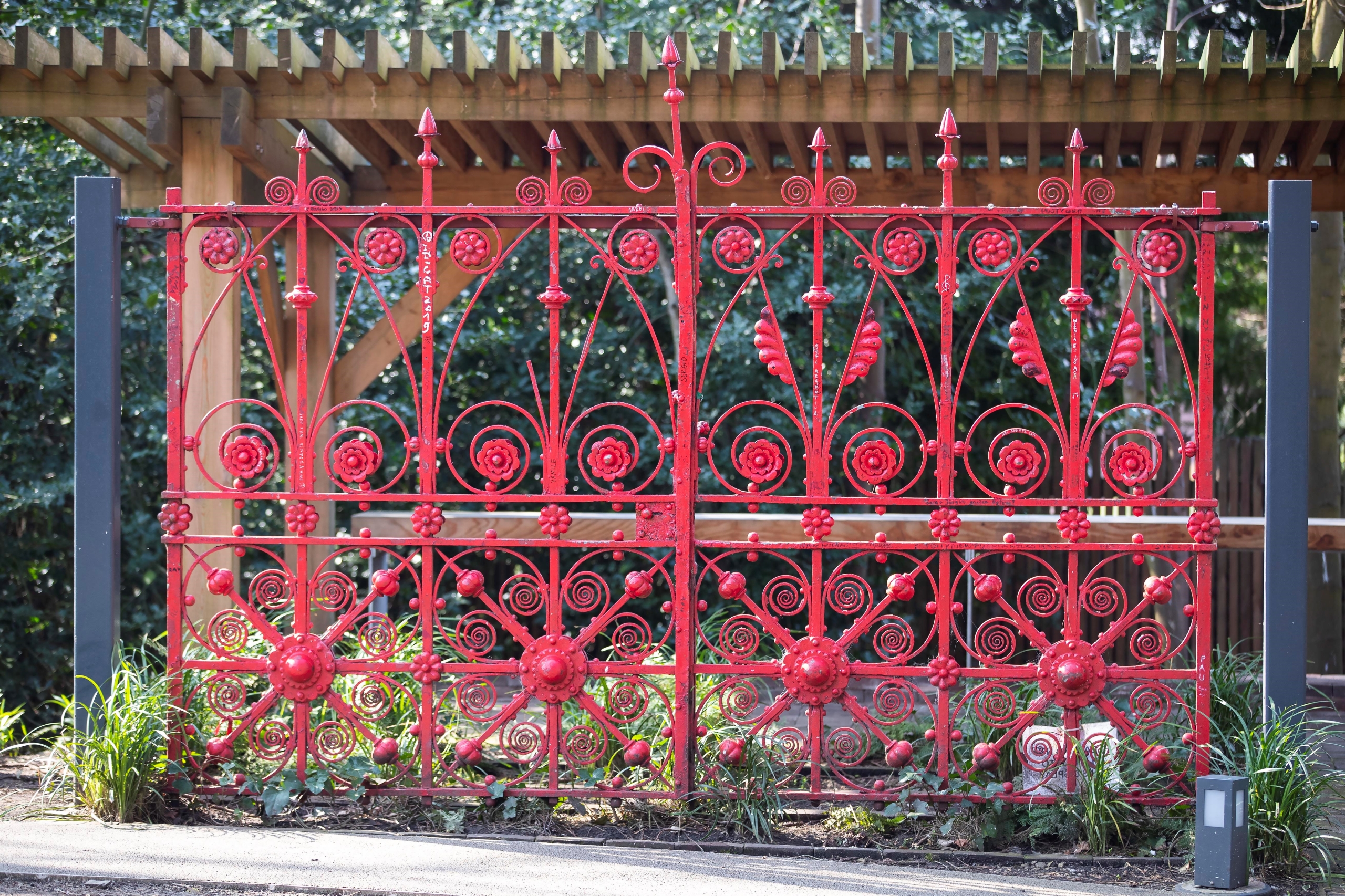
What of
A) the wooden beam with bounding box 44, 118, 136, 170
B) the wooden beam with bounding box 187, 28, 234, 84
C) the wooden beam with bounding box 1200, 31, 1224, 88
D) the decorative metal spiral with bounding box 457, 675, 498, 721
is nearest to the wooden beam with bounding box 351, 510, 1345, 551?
the decorative metal spiral with bounding box 457, 675, 498, 721

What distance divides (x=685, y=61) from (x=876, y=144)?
3.51 feet

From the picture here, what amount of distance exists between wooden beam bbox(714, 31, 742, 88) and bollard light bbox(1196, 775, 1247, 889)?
3242 millimetres

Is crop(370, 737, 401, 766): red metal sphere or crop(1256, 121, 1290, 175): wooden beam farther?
crop(1256, 121, 1290, 175): wooden beam

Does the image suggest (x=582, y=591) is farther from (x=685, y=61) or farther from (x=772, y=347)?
(x=685, y=61)

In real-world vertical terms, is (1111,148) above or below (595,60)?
below

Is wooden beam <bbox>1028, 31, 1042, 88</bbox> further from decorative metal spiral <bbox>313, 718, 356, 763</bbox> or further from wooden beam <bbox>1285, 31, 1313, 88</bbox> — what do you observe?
decorative metal spiral <bbox>313, 718, 356, 763</bbox>

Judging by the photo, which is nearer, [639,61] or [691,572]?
[691,572]

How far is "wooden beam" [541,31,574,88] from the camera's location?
16.3 ft

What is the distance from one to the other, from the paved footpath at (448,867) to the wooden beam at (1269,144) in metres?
3.39

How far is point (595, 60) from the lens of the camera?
498cm

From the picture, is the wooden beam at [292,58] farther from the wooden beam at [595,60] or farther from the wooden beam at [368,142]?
the wooden beam at [595,60]

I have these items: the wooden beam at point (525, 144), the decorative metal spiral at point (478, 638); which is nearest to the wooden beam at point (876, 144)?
the wooden beam at point (525, 144)

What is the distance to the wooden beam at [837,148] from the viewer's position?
5555mm

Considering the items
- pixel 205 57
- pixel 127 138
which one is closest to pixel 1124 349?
pixel 205 57
